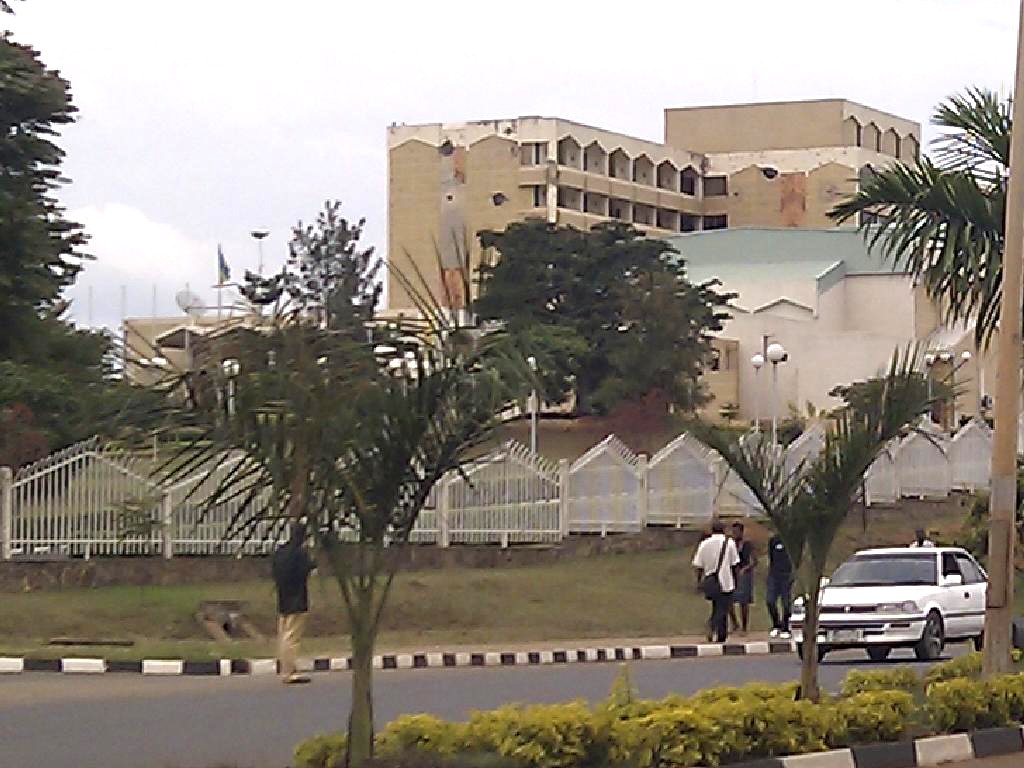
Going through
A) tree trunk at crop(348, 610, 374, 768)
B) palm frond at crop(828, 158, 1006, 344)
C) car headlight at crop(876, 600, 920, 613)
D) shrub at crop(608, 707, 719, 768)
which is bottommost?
car headlight at crop(876, 600, 920, 613)

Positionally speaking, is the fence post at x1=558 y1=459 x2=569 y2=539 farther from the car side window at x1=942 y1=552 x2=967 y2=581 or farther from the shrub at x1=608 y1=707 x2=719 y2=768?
the shrub at x1=608 y1=707 x2=719 y2=768

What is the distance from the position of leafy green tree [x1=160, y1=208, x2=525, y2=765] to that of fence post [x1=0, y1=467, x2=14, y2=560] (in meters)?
17.6

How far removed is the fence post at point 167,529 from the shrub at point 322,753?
17712 mm

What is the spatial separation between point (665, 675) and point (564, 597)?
859 cm

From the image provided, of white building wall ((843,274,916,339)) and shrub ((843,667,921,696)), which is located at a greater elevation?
white building wall ((843,274,916,339))

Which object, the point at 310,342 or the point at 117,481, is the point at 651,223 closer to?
the point at 117,481

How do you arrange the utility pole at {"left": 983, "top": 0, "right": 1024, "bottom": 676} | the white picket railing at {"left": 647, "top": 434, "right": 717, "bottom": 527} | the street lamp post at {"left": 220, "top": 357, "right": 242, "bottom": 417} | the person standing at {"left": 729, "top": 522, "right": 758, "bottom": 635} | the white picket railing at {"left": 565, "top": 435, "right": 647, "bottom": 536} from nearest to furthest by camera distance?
the street lamp post at {"left": 220, "top": 357, "right": 242, "bottom": 417} < the utility pole at {"left": 983, "top": 0, "right": 1024, "bottom": 676} < the person standing at {"left": 729, "top": 522, "right": 758, "bottom": 635} < the white picket railing at {"left": 565, "top": 435, "right": 647, "bottom": 536} < the white picket railing at {"left": 647, "top": 434, "right": 717, "bottom": 527}

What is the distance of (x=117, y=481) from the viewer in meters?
28.1

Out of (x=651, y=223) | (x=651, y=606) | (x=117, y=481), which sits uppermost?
(x=651, y=223)

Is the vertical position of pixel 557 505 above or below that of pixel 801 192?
below

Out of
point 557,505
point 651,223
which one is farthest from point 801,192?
point 557,505

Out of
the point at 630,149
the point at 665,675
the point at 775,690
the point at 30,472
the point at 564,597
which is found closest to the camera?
the point at 775,690

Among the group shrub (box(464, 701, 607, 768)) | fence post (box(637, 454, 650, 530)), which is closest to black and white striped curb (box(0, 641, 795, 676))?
fence post (box(637, 454, 650, 530))

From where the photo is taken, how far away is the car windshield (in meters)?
25.5
